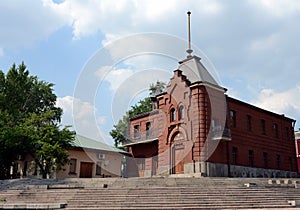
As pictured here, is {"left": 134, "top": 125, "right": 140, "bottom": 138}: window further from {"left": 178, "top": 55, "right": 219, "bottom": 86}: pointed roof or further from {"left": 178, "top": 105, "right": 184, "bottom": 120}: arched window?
{"left": 178, "top": 55, "right": 219, "bottom": 86}: pointed roof

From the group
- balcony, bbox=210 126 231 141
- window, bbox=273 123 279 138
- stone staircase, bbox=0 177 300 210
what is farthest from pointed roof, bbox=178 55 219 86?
stone staircase, bbox=0 177 300 210

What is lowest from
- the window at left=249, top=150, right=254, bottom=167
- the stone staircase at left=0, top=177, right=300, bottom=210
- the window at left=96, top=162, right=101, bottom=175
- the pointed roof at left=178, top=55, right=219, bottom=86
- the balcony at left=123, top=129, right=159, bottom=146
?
the stone staircase at left=0, top=177, right=300, bottom=210

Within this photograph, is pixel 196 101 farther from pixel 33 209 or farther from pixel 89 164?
pixel 33 209

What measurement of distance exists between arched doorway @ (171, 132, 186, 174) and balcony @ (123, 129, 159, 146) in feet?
9.10

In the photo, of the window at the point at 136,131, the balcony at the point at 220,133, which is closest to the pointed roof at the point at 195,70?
the balcony at the point at 220,133

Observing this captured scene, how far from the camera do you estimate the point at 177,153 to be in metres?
26.4

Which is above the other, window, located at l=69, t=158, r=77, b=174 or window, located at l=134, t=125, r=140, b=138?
window, located at l=134, t=125, r=140, b=138

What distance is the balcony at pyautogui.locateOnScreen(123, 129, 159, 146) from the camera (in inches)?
1175

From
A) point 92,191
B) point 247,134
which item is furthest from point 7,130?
point 247,134

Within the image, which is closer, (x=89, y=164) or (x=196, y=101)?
(x=196, y=101)

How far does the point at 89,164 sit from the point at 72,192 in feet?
54.5

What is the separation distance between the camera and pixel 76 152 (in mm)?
30297

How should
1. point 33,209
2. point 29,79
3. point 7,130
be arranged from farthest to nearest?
point 29,79 → point 7,130 → point 33,209

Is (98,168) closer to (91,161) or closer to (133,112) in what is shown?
(91,161)
